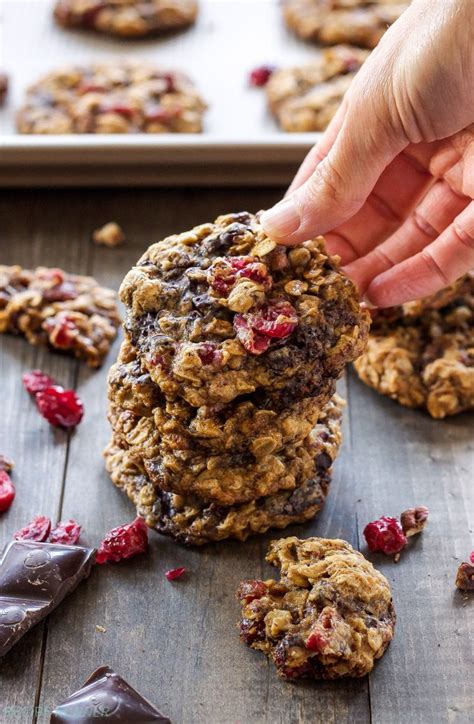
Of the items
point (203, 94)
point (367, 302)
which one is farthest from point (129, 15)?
point (367, 302)

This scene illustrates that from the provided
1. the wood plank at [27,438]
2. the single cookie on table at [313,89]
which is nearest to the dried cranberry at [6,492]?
the wood plank at [27,438]

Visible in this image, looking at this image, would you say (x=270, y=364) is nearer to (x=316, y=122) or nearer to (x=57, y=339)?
(x=57, y=339)

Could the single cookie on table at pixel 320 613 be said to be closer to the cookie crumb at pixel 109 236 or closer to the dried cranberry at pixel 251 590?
the dried cranberry at pixel 251 590

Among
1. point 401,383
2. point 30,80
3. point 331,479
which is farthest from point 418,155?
point 30,80

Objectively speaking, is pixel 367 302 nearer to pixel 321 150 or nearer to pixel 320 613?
pixel 321 150

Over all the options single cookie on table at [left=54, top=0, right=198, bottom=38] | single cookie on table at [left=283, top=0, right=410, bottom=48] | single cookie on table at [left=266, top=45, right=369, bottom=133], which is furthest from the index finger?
single cookie on table at [left=54, top=0, right=198, bottom=38]

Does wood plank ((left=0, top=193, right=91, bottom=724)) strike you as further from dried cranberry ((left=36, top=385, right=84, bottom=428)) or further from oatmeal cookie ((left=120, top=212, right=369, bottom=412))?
oatmeal cookie ((left=120, top=212, right=369, bottom=412))
